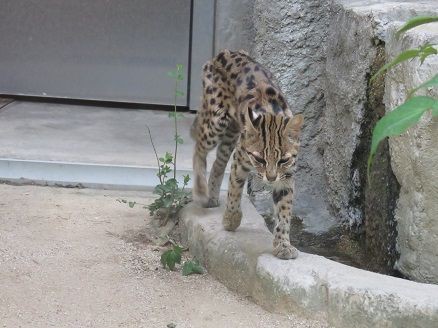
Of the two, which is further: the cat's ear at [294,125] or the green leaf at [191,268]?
the green leaf at [191,268]

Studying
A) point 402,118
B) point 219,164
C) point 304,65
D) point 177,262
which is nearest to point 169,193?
point 219,164

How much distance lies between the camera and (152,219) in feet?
19.0

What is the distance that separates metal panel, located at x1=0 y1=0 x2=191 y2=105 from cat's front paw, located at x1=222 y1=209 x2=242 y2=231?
423cm

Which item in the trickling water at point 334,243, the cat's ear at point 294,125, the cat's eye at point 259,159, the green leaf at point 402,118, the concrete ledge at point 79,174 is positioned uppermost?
the green leaf at point 402,118

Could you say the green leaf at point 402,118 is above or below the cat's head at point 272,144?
above

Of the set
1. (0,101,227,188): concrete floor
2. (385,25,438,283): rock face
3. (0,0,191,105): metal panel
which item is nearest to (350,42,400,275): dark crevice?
(385,25,438,283): rock face

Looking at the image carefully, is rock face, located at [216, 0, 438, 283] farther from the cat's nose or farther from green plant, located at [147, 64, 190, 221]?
green plant, located at [147, 64, 190, 221]

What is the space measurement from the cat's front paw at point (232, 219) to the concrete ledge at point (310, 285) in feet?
0.13

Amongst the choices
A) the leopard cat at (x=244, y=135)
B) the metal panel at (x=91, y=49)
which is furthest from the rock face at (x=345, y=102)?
the metal panel at (x=91, y=49)

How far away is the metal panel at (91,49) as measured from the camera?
9.05m

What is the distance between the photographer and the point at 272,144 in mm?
4320

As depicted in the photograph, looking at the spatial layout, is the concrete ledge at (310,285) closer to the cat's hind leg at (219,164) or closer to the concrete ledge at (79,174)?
the cat's hind leg at (219,164)

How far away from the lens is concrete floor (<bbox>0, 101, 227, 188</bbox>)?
668 cm

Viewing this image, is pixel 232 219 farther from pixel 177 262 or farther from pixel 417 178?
pixel 417 178
